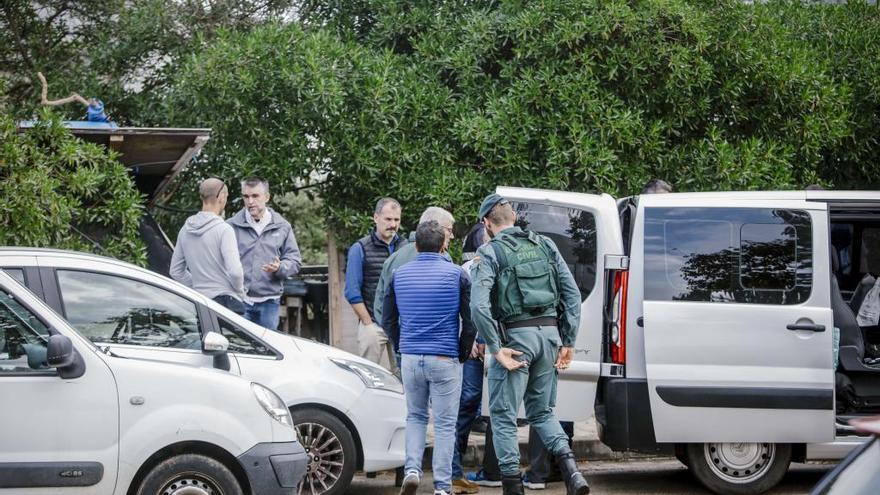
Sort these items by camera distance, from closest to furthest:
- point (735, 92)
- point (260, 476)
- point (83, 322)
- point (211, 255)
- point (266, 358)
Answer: point (260, 476) → point (83, 322) → point (266, 358) → point (211, 255) → point (735, 92)

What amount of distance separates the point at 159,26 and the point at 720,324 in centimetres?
789

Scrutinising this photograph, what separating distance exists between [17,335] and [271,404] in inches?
51.6

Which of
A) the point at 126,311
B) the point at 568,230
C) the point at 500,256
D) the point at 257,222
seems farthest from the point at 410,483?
the point at 257,222

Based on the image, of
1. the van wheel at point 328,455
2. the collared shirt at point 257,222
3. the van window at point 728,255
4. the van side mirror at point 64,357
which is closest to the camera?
the van side mirror at point 64,357

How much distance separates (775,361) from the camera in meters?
7.89

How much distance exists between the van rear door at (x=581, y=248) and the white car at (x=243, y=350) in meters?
1.18

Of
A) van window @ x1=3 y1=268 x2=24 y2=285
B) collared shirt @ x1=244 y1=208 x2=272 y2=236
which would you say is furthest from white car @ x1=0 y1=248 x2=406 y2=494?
collared shirt @ x1=244 y1=208 x2=272 y2=236

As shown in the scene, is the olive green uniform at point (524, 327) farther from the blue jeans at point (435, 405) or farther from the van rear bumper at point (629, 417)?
the van rear bumper at point (629, 417)

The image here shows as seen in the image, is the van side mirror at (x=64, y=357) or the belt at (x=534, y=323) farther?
the belt at (x=534, y=323)

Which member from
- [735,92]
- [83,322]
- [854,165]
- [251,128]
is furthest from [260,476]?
[854,165]

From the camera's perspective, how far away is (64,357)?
5.91m

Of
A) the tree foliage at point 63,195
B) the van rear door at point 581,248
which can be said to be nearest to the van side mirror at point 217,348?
the van rear door at point 581,248

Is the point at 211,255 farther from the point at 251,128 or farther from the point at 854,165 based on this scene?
the point at 854,165

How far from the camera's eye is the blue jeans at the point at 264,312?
972 cm
